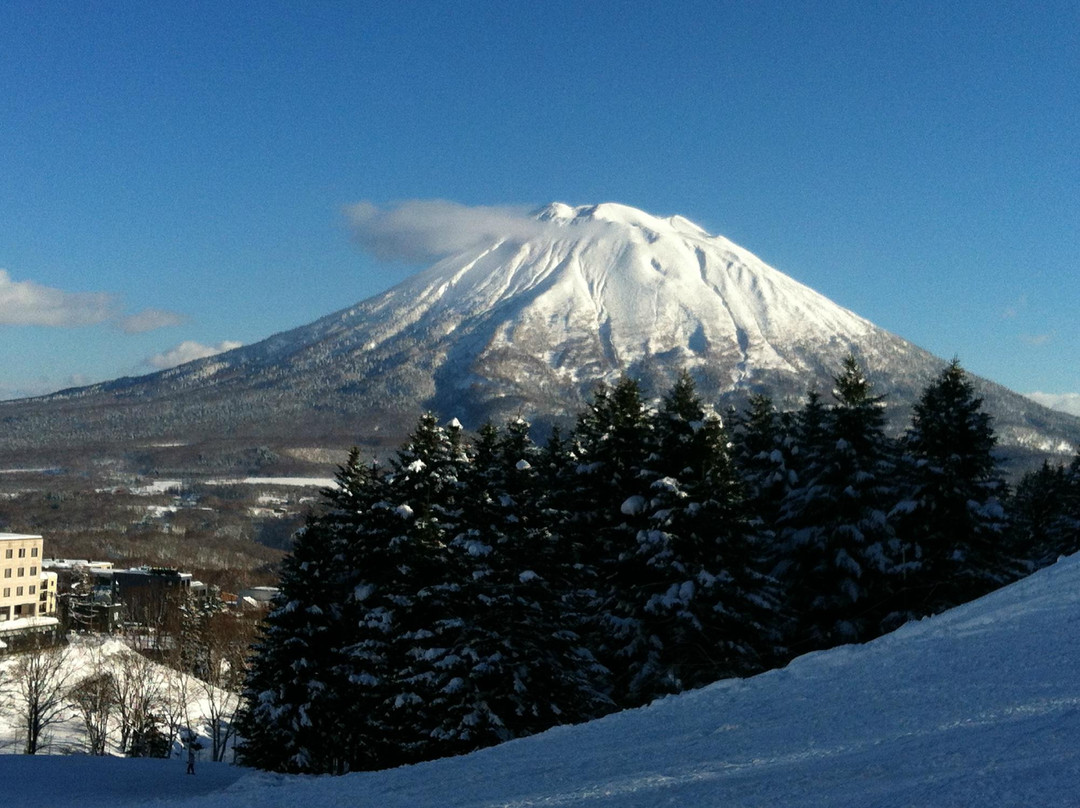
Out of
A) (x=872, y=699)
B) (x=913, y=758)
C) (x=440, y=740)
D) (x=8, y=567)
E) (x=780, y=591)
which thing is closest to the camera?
(x=913, y=758)

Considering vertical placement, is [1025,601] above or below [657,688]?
above

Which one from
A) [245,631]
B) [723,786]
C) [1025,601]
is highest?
[1025,601]

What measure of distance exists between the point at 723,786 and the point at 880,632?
50.9 ft

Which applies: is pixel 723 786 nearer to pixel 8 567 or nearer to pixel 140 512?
pixel 8 567

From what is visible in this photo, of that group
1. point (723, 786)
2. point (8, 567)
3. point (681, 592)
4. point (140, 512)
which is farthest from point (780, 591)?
point (140, 512)

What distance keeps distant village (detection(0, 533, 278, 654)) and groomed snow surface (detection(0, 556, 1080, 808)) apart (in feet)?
202

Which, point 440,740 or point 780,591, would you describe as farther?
point 780,591

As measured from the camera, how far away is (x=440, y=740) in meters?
17.7

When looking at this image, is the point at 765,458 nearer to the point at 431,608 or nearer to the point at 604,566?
the point at 604,566

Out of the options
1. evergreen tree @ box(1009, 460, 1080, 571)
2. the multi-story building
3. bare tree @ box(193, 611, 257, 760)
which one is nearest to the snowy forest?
evergreen tree @ box(1009, 460, 1080, 571)

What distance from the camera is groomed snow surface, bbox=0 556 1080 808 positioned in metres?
5.97

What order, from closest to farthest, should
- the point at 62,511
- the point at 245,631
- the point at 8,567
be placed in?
the point at 245,631 < the point at 8,567 < the point at 62,511

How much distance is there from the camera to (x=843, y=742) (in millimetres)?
7285

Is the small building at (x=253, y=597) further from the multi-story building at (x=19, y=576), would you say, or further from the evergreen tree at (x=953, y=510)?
the evergreen tree at (x=953, y=510)
